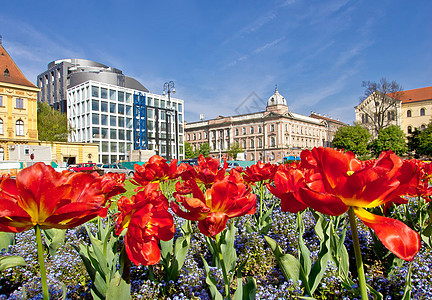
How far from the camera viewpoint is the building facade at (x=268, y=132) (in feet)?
214

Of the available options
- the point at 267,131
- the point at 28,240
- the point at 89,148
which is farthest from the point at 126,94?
the point at 28,240

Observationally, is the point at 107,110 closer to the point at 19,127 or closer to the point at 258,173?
the point at 19,127

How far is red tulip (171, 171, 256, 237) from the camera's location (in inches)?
44.8

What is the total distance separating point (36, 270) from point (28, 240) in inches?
44.4

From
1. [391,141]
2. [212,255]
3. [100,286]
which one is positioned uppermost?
[391,141]

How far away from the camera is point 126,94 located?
5591 centimetres

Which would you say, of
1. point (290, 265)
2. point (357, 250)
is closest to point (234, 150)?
point (290, 265)

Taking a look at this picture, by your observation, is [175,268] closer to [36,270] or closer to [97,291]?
[97,291]

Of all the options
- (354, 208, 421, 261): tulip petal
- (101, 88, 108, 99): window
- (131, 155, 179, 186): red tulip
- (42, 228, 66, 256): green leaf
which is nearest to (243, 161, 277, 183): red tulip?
(131, 155, 179, 186): red tulip

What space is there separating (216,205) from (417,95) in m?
84.0

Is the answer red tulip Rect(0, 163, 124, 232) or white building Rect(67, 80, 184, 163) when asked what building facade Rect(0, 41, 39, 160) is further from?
red tulip Rect(0, 163, 124, 232)

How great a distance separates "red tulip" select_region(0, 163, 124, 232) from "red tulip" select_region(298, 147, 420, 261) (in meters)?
0.72

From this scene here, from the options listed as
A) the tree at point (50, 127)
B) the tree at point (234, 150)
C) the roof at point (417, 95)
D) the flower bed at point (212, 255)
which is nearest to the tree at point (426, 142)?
the roof at point (417, 95)

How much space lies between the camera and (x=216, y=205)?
123 cm
